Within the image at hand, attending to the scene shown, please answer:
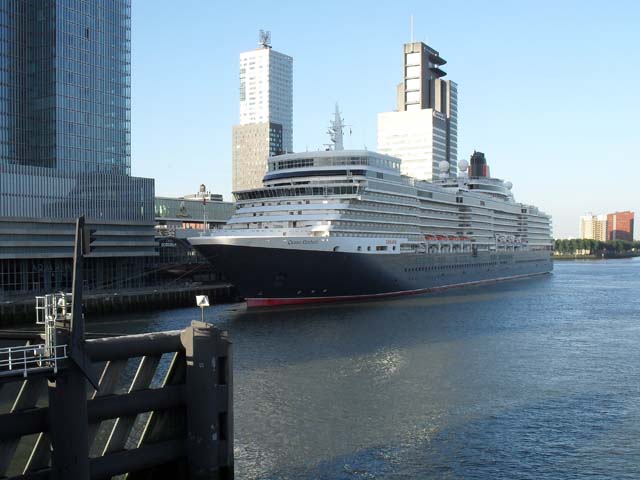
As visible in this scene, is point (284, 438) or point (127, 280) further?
point (127, 280)

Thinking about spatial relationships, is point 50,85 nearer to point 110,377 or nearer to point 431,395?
point 431,395

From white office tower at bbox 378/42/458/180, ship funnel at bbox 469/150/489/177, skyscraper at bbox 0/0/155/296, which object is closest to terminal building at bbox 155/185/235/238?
skyscraper at bbox 0/0/155/296

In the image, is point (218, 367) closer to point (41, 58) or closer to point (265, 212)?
point (265, 212)

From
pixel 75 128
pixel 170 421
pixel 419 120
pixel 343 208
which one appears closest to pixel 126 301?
pixel 343 208

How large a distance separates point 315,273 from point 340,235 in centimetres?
444

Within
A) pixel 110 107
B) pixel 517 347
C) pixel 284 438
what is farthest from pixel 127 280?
pixel 284 438

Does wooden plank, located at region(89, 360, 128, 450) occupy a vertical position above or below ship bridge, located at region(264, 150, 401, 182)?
below

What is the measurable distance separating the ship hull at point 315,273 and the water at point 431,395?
518cm

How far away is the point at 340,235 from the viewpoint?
2435 inches

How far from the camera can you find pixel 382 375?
32531mm

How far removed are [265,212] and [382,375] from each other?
1343 inches

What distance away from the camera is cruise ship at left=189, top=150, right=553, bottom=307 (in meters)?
58.2

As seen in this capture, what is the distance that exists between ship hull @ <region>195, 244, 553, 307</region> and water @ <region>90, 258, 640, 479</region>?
5.18m

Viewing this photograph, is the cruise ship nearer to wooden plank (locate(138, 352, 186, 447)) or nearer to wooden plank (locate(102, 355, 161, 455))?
wooden plank (locate(138, 352, 186, 447))
